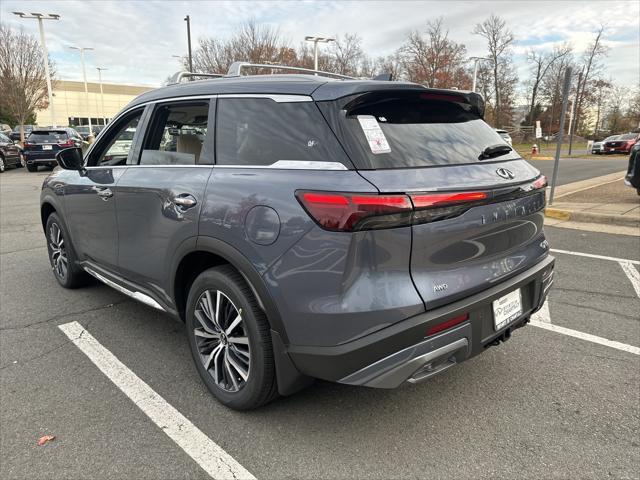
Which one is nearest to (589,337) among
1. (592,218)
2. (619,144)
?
(592,218)

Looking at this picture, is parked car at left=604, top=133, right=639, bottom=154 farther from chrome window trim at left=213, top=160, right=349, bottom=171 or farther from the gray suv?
chrome window trim at left=213, top=160, right=349, bottom=171

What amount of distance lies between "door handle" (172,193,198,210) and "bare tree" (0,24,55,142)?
35.0 metres

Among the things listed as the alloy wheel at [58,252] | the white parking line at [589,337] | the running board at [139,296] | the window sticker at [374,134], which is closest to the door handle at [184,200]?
the running board at [139,296]

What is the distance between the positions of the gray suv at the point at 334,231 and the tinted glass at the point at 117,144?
0.53 metres

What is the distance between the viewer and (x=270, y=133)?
2.41 meters

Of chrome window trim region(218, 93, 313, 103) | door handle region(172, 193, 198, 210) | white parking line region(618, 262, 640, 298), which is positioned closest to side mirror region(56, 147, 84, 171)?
door handle region(172, 193, 198, 210)

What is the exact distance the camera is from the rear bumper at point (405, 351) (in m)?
2.03

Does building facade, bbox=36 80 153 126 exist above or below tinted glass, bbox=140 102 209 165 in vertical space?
above

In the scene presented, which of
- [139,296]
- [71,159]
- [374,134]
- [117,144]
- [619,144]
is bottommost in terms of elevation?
[139,296]

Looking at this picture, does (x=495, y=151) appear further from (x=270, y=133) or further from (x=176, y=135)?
(x=176, y=135)

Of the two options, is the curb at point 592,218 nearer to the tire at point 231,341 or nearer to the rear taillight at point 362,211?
the rear taillight at point 362,211

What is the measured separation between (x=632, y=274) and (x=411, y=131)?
13.4 ft

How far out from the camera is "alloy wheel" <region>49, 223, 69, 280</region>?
4.70 meters

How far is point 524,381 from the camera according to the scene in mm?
2967
